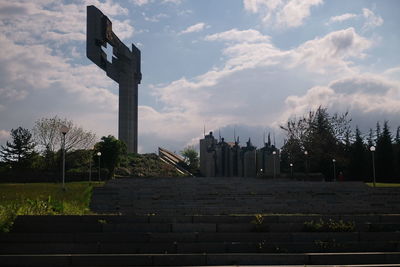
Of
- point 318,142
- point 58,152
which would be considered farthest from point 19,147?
point 318,142

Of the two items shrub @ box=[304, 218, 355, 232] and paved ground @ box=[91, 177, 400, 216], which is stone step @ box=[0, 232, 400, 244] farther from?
paved ground @ box=[91, 177, 400, 216]

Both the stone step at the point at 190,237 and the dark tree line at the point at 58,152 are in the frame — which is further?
the dark tree line at the point at 58,152

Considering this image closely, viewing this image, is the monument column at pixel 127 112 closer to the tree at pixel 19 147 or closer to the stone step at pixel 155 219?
the tree at pixel 19 147

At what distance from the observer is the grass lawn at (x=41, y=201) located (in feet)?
37.1

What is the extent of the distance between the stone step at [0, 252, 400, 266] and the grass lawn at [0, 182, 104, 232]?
6.18 ft

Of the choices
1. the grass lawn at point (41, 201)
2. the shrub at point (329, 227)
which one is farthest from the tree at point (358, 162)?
the shrub at point (329, 227)

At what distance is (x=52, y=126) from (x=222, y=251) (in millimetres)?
41971

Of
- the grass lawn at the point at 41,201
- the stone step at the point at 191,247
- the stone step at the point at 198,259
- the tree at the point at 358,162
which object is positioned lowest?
the stone step at the point at 198,259

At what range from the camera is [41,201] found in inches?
524

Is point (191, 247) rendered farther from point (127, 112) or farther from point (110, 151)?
point (127, 112)

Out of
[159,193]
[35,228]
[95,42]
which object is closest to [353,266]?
[35,228]

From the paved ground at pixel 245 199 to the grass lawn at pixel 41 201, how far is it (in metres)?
1.08

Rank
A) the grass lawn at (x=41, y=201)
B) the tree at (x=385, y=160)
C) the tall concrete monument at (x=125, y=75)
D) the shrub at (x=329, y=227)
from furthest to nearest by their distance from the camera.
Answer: the tall concrete monument at (x=125, y=75)
the tree at (x=385, y=160)
the grass lawn at (x=41, y=201)
the shrub at (x=329, y=227)

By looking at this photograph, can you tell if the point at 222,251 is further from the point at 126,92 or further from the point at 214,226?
the point at 126,92
